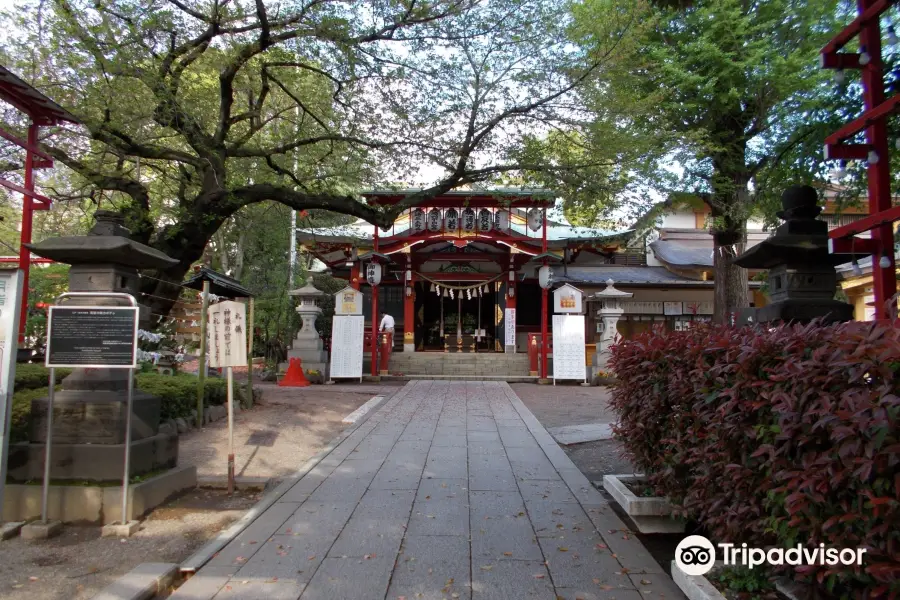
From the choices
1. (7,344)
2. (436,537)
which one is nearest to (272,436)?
(7,344)

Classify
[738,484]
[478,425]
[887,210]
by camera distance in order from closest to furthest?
[738,484], [887,210], [478,425]

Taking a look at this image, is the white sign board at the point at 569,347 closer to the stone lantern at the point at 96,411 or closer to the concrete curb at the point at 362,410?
the concrete curb at the point at 362,410

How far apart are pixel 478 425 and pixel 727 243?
834 cm

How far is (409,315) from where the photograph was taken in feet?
61.0

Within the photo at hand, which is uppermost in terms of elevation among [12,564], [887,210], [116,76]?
Result: [116,76]

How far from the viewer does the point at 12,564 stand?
11.7ft

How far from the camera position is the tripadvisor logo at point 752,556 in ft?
6.31

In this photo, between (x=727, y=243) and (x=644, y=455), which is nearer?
(x=644, y=455)

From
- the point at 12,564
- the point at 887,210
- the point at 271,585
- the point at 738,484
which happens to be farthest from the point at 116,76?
the point at 887,210

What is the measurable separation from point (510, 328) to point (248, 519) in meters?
14.2

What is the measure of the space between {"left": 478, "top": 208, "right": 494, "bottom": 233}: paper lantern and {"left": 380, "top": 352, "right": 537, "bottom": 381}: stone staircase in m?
4.16

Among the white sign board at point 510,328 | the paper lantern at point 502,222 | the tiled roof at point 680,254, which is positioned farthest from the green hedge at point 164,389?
the tiled roof at point 680,254

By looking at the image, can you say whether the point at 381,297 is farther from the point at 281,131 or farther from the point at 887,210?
the point at 887,210

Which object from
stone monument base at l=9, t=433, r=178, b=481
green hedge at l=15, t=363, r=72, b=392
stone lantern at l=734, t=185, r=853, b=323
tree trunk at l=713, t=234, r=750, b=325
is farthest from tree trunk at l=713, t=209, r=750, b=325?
green hedge at l=15, t=363, r=72, b=392
